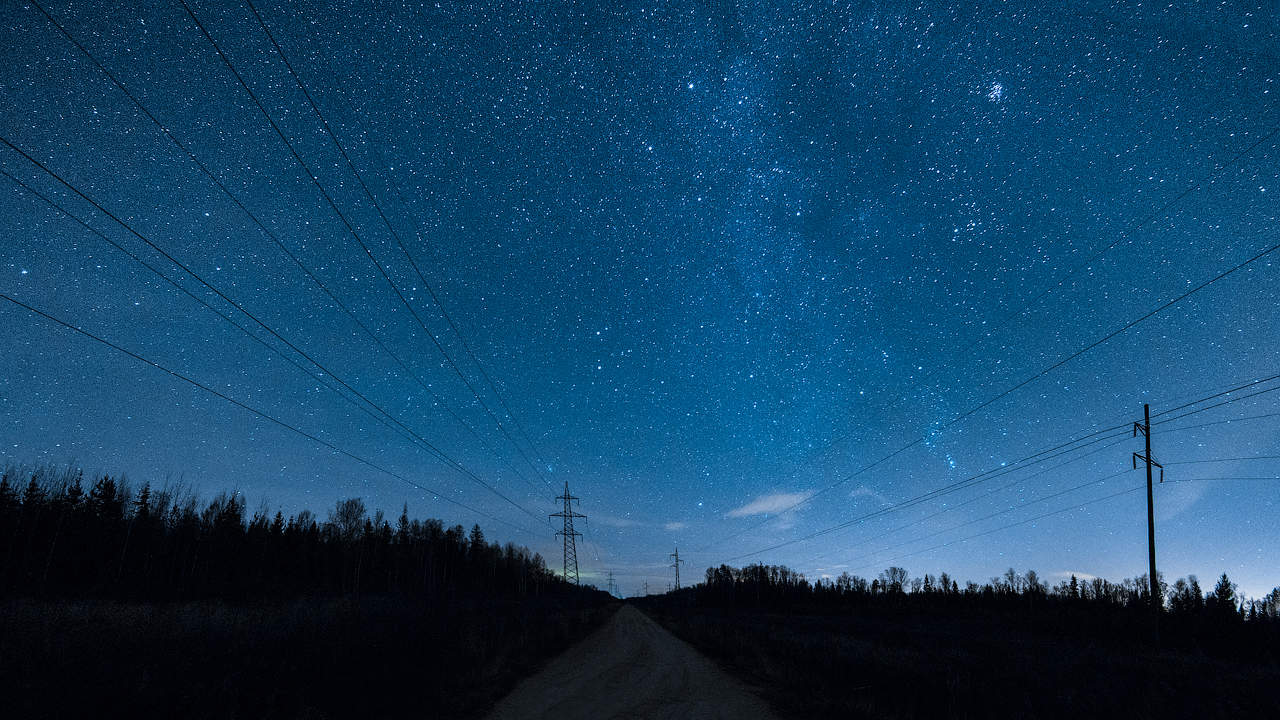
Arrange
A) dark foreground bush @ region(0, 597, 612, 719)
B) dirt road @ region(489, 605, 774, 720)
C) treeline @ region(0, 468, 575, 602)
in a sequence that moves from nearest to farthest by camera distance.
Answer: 1. dark foreground bush @ region(0, 597, 612, 719)
2. dirt road @ region(489, 605, 774, 720)
3. treeline @ region(0, 468, 575, 602)

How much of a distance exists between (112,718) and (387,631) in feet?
20.7

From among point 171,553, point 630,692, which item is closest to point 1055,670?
point 630,692

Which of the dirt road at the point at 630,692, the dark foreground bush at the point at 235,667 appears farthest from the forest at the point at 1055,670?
the dark foreground bush at the point at 235,667

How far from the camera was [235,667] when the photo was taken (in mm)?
7297

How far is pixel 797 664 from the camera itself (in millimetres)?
15086

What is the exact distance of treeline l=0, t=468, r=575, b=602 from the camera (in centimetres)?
4578

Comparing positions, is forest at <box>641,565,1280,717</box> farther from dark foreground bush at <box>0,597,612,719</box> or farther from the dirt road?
dark foreground bush at <box>0,597,612,719</box>

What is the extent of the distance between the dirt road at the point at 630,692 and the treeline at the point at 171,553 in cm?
1615

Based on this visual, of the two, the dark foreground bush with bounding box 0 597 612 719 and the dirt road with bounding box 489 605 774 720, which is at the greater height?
the dark foreground bush with bounding box 0 597 612 719

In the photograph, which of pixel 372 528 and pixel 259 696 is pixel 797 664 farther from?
pixel 372 528

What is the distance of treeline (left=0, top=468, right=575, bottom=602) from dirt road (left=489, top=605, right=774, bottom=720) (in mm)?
16153

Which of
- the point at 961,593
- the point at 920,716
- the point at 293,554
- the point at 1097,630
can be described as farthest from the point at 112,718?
the point at 961,593

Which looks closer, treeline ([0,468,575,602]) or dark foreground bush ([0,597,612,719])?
dark foreground bush ([0,597,612,719])

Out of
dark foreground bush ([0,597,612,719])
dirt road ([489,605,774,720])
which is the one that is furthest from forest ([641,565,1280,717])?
dark foreground bush ([0,597,612,719])
